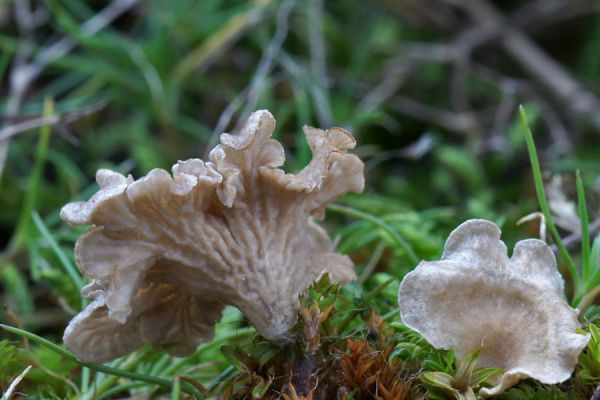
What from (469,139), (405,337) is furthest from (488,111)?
(405,337)

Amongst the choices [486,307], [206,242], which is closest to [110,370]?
[206,242]

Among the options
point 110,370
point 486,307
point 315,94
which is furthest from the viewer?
point 315,94

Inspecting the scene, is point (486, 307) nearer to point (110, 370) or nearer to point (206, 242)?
point (206, 242)

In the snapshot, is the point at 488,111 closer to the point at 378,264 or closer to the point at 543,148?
the point at 543,148

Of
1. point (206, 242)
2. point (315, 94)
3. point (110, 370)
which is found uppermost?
point (206, 242)

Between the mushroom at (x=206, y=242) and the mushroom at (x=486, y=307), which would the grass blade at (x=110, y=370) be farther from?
the mushroom at (x=486, y=307)

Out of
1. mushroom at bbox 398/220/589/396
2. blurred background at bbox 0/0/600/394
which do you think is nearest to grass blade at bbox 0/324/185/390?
mushroom at bbox 398/220/589/396
